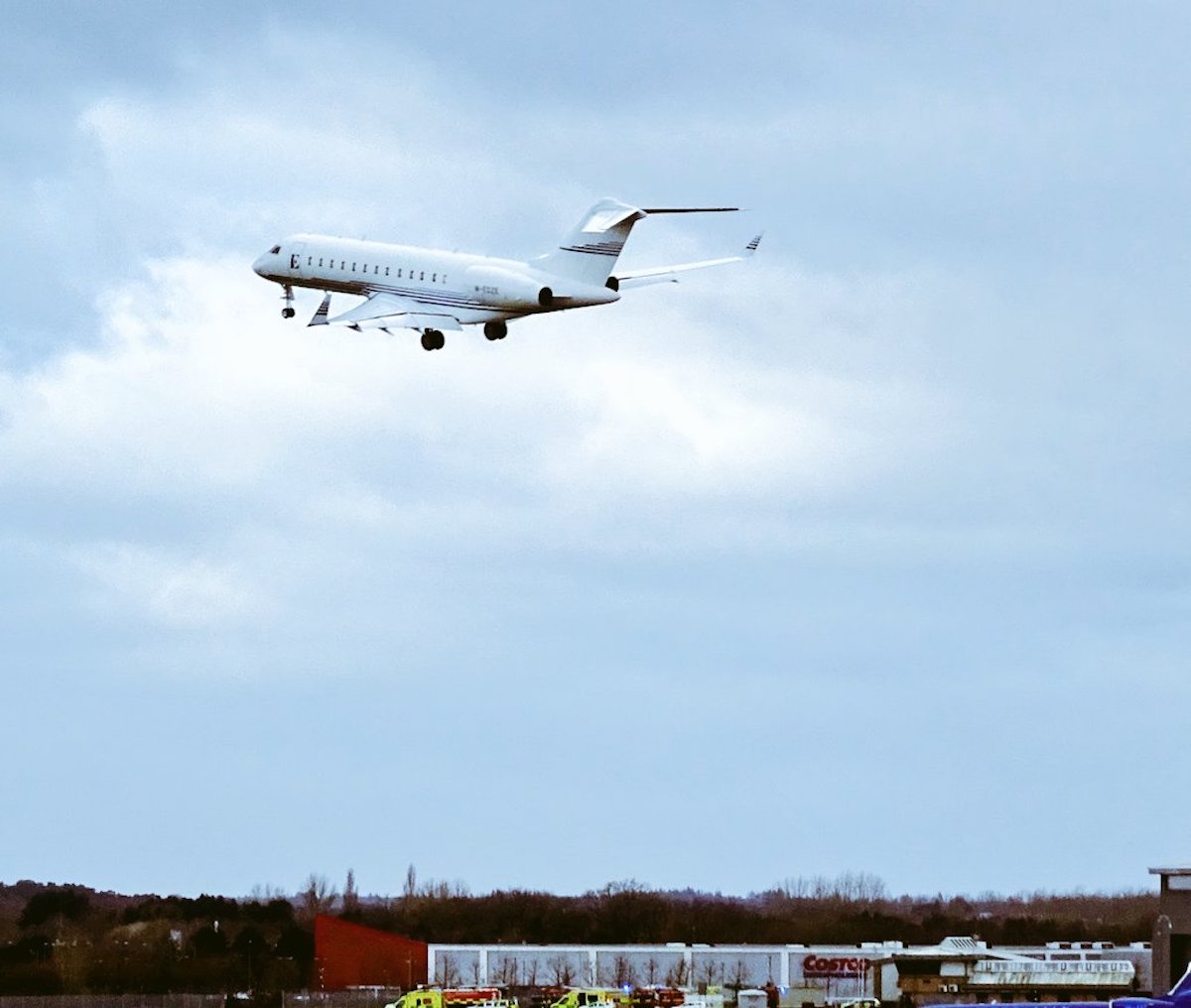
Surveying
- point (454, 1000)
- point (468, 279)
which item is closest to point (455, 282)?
point (468, 279)

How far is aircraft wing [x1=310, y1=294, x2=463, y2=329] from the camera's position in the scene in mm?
99625

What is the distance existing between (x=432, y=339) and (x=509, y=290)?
3.56 m

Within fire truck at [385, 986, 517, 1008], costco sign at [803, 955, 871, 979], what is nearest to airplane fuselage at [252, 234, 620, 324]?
fire truck at [385, 986, 517, 1008]

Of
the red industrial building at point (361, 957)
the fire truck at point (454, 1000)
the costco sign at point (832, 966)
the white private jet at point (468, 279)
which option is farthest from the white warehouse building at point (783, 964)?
the white private jet at point (468, 279)

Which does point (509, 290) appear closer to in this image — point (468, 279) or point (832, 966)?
point (468, 279)

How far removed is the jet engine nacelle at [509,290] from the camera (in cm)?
9831

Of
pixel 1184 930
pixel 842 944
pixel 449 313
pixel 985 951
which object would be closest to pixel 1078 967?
pixel 985 951

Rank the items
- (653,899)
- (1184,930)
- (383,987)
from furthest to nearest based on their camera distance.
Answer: (653,899) < (383,987) < (1184,930)

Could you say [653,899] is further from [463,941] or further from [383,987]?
[383,987]

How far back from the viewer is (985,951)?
126312mm

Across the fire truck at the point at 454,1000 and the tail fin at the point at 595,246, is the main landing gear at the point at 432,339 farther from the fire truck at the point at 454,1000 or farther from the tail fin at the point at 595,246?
the fire truck at the point at 454,1000

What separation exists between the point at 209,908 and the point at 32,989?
60.4 feet

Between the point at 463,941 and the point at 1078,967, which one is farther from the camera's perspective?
the point at 463,941

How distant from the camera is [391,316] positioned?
331 ft
